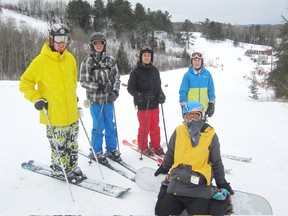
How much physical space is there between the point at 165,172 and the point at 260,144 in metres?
3.76

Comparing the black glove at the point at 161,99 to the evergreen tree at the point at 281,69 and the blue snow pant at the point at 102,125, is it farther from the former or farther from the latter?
the evergreen tree at the point at 281,69

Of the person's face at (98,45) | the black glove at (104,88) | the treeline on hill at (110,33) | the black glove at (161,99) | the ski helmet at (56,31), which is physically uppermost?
the treeline on hill at (110,33)

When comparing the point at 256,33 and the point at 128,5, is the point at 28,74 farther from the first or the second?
the point at 256,33

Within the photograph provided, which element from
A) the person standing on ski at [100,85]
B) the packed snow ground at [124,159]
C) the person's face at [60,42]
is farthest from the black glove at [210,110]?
the person's face at [60,42]

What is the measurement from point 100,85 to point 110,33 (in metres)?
53.7

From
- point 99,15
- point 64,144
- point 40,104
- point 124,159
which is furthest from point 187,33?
point 40,104

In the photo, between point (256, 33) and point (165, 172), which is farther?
point (256, 33)

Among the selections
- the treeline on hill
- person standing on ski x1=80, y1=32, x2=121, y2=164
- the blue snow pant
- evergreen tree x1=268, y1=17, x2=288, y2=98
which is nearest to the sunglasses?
person standing on ski x1=80, y1=32, x2=121, y2=164

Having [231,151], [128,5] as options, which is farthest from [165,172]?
[128,5]

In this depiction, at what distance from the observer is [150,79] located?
4.72 meters

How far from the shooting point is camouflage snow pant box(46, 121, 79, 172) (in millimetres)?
3500

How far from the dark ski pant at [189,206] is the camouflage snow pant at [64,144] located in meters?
1.43

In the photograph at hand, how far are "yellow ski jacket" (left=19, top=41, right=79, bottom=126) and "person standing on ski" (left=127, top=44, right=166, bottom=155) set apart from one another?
4.54ft

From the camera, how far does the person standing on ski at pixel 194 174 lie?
286cm
